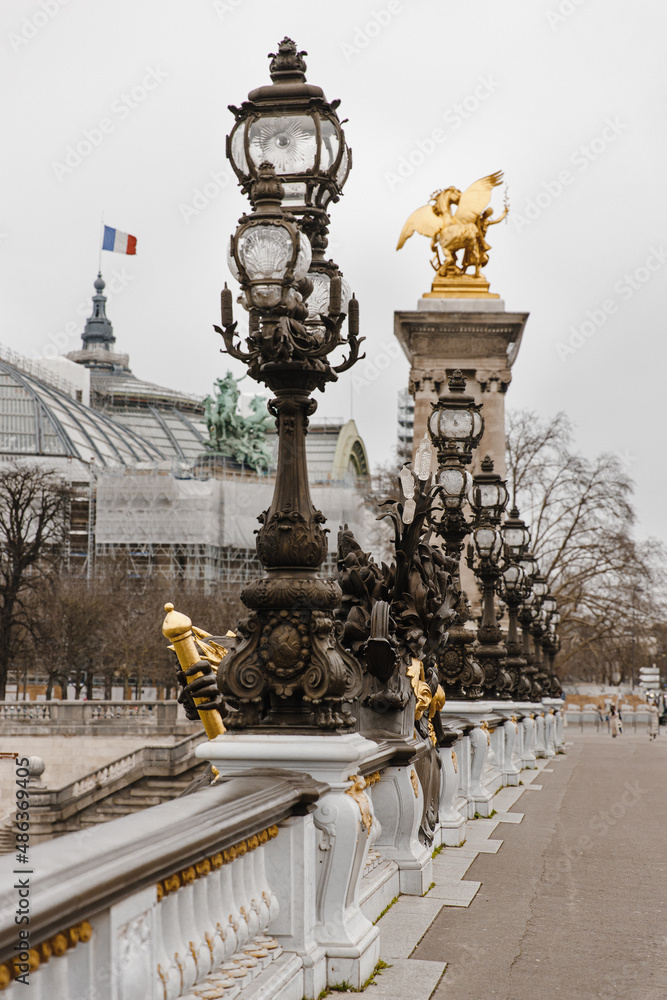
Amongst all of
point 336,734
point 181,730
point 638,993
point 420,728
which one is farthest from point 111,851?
point 181,730

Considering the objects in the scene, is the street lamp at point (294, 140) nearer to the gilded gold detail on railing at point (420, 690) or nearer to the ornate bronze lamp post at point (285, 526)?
the ornate bronze lamp post at point (285, 526)

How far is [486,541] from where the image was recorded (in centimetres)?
1703

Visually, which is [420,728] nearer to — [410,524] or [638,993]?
[410,524]

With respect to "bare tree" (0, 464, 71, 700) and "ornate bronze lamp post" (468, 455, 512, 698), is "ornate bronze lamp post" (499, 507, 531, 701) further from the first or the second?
"bare tree" (0, 464, 71, 700)

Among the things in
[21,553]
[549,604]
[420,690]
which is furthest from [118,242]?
[420,690]

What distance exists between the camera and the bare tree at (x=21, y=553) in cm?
4903

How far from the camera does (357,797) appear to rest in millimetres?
6457

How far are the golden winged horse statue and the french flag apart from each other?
49.1 m

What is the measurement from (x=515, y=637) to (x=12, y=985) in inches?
846

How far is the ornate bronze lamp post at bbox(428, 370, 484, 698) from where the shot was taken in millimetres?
13883

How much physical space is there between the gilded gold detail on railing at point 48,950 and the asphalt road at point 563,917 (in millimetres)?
2921

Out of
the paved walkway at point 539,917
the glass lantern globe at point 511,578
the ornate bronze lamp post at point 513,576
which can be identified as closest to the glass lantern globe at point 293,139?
the paved walkway at point 539,917

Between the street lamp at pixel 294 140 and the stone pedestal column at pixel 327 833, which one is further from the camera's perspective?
the street lamp at pixel 294 140

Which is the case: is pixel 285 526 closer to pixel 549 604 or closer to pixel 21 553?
pixel 549 604
